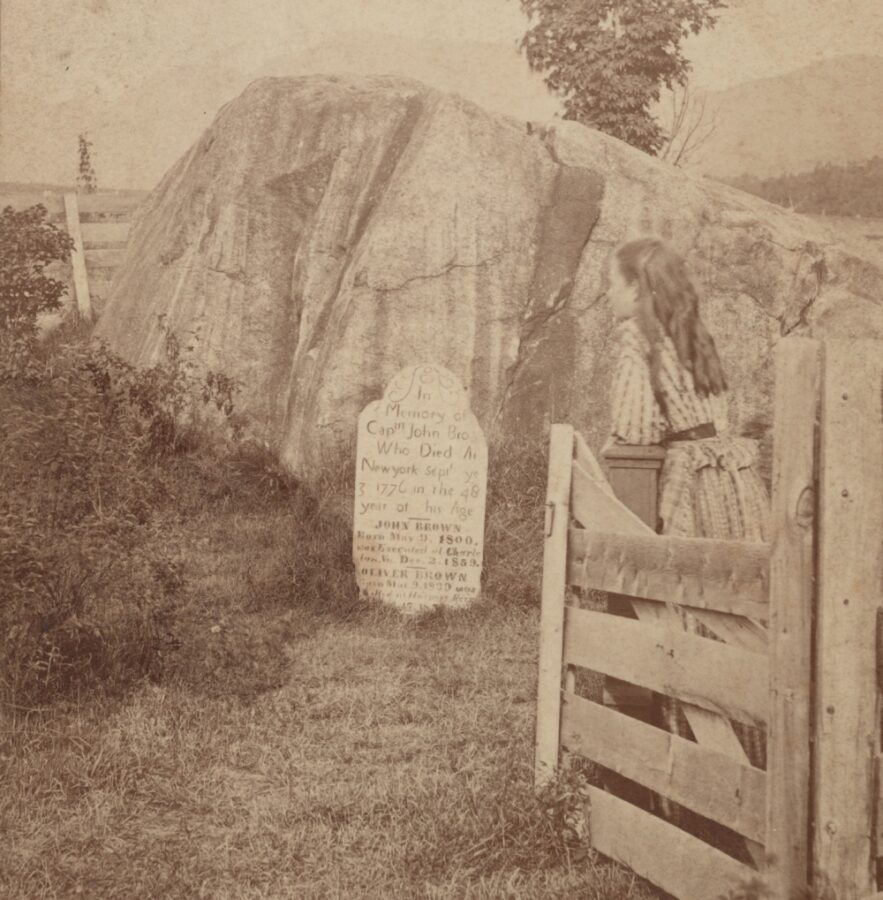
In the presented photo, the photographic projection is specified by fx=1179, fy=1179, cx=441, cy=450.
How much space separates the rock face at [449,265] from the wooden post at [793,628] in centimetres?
662

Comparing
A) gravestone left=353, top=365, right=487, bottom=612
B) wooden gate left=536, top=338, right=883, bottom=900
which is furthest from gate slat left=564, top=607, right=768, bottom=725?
gravestone left=353, top=365, right=487, bottom=612

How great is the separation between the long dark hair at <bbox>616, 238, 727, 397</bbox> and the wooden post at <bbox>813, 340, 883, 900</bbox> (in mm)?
2004

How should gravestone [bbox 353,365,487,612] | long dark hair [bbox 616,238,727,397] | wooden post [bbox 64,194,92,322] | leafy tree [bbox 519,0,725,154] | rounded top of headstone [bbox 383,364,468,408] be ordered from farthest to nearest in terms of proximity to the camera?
leafy tree [bbox 519,0,725,154] → wooden post [bbox 64,194,92,322] → rounded top of headstone [bbox 383,364,468,408] → gravestone [bbox 353,365,487,612] → long dark hair [bbox 616,238,727,397]

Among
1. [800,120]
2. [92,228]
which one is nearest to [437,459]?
[800,120]

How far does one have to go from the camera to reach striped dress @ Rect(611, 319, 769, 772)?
473cm

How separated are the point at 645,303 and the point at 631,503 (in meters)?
1.05

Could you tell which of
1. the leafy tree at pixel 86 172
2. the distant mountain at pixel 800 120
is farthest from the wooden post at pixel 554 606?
the leafy tree at pixel 86 172

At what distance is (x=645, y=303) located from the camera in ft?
17.3

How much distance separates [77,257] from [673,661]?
13.8m

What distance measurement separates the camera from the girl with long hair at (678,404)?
4754mm

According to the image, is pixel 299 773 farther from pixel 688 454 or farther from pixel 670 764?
pixel 688 454

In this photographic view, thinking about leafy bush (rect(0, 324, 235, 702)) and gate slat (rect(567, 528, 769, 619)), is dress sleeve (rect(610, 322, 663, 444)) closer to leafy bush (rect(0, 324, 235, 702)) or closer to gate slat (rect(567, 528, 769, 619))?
gate slat (rect(567, 528, 769, 619))

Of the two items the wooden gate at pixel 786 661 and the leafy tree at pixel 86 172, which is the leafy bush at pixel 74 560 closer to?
the wooden gate at pixel 786 661

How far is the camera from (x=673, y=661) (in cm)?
369
